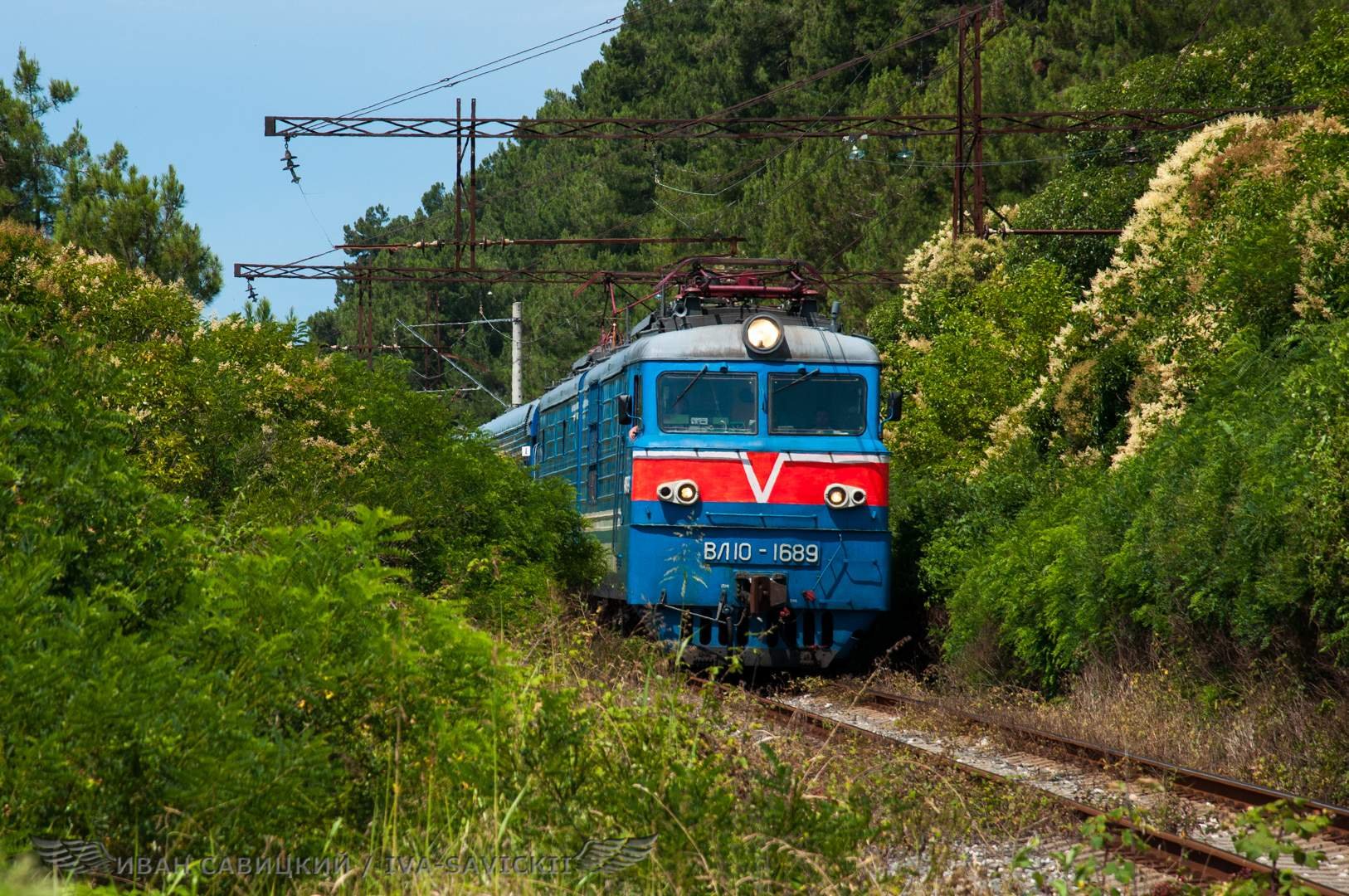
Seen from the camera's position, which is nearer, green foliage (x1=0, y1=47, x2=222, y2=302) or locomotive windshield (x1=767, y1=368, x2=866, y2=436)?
locomotive windshield (x1=767, y1=368, x2=866, y2=436)

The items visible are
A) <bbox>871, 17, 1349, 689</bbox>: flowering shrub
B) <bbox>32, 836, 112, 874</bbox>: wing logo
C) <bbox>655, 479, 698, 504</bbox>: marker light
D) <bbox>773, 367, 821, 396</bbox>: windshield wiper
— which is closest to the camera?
<bbox>32, 836, 112, 874</bbox>: wing logo

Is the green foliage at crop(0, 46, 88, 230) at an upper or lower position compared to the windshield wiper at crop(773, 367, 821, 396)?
upper

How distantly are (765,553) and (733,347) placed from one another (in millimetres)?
2107

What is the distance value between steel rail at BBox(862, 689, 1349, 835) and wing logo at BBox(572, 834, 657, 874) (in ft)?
10.2

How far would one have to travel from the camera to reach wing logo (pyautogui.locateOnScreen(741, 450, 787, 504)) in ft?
49.6

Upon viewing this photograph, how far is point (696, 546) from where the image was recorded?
14.9 metres

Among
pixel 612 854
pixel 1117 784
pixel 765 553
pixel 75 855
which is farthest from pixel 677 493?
pixel 75 855

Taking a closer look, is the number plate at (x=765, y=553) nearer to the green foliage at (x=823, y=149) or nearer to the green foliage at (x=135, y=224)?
the green foliage at (x=823, y=149)

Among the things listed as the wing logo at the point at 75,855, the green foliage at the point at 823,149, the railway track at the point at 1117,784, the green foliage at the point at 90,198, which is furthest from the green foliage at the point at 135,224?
the wing logo at the point at 75,855

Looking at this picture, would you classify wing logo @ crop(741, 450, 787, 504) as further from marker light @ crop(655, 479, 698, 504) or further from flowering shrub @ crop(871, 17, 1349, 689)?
flowering shrub @ crop(871, 17, 1349, 689)

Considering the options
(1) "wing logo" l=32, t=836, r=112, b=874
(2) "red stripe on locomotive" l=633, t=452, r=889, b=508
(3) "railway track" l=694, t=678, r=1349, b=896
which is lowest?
(3) "railway track" l=694, t=678, r=1349, b=896

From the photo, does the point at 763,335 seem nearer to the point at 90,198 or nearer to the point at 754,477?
the point at 754,477

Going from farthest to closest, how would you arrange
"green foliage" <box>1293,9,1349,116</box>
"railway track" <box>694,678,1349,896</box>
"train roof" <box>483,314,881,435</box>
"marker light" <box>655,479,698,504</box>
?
1. "train roof" <box>483,314,881,435</box>
2. "green foliage" <box>1293,9,1349,116</box>
3. "marker light" <box>655,479,698,504</box>
4. "railway track" <box>694,678,1349,896</box>

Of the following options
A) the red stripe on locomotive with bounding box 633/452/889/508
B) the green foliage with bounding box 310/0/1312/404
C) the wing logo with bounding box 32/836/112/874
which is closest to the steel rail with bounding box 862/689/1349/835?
the red stripe on locomotive with bounding box 633/452/889/508
